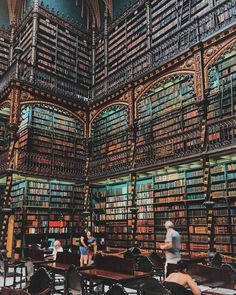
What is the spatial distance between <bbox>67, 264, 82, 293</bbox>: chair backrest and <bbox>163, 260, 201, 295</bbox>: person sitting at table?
1277 millimetres

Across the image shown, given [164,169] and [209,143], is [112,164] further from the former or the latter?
[209,143]

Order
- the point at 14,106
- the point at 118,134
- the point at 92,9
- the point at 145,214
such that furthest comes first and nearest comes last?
1. the point at 92,9
2. the point at 118,134
3. the point at 14,106
4. the point at 145,214

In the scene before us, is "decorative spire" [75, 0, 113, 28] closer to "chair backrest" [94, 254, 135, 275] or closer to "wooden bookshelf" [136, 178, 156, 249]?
"wooden bookshelf" [136, 178, 156, 249]

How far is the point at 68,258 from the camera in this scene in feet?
17.0

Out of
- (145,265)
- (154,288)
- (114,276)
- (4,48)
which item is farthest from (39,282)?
(4,48)

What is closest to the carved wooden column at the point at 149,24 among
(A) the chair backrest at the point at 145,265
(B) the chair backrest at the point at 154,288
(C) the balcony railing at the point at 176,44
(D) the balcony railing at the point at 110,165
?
A: (C) the balcony railing at the point at 176,44

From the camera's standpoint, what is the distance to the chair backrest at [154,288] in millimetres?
2551

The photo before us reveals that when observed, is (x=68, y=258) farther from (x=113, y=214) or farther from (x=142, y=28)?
(x=142, y=28)

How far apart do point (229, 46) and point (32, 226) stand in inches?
280

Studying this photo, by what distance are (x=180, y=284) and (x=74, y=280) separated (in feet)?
5.11

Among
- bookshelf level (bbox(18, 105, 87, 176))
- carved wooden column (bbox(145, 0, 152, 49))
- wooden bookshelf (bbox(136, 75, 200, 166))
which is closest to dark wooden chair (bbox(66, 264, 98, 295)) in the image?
wooden bookshelf (bbox(136, 75, 200, 166))

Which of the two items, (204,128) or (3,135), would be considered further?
(3,135)

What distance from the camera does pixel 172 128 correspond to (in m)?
8.28

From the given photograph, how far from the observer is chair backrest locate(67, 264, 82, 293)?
3.58m
